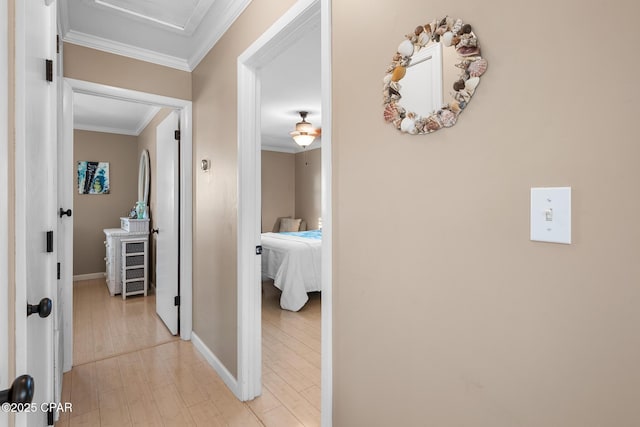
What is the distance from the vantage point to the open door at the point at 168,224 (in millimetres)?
3061

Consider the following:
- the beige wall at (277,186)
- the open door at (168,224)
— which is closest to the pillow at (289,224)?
the beige wall at (277,186)

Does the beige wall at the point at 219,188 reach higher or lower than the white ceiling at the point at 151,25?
lower

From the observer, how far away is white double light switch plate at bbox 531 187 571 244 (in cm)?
71

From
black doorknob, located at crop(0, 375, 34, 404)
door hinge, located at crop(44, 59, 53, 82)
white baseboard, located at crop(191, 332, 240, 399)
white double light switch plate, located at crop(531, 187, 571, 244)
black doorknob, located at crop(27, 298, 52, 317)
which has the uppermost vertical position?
door hinge, located at crop(44, 59, 53, 82)

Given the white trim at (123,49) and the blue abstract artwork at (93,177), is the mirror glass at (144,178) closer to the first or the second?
the blue abstract artwork at (93,177)

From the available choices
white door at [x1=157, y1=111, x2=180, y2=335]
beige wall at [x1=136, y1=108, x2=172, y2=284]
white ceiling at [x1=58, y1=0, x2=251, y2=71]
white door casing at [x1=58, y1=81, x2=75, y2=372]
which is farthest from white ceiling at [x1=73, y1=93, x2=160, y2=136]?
white door casing at [x1=58, y1=81, x2=75, y2=372]

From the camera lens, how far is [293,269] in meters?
4.03

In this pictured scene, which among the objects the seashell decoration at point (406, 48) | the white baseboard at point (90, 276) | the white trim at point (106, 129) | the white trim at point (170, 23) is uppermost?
the white trim at point (170, 23)

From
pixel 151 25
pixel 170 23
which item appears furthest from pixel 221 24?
pixel 151 25

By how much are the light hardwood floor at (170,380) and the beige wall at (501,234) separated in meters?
1.01

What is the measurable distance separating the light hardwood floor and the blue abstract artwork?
2576 millimetres

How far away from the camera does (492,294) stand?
843 millimetres

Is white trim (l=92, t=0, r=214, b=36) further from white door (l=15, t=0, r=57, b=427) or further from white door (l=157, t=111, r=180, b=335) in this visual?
white door (l=15, t=0, r=57, b=427)

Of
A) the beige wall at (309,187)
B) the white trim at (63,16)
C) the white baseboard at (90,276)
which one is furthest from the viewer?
the beige wall at (309,187)
